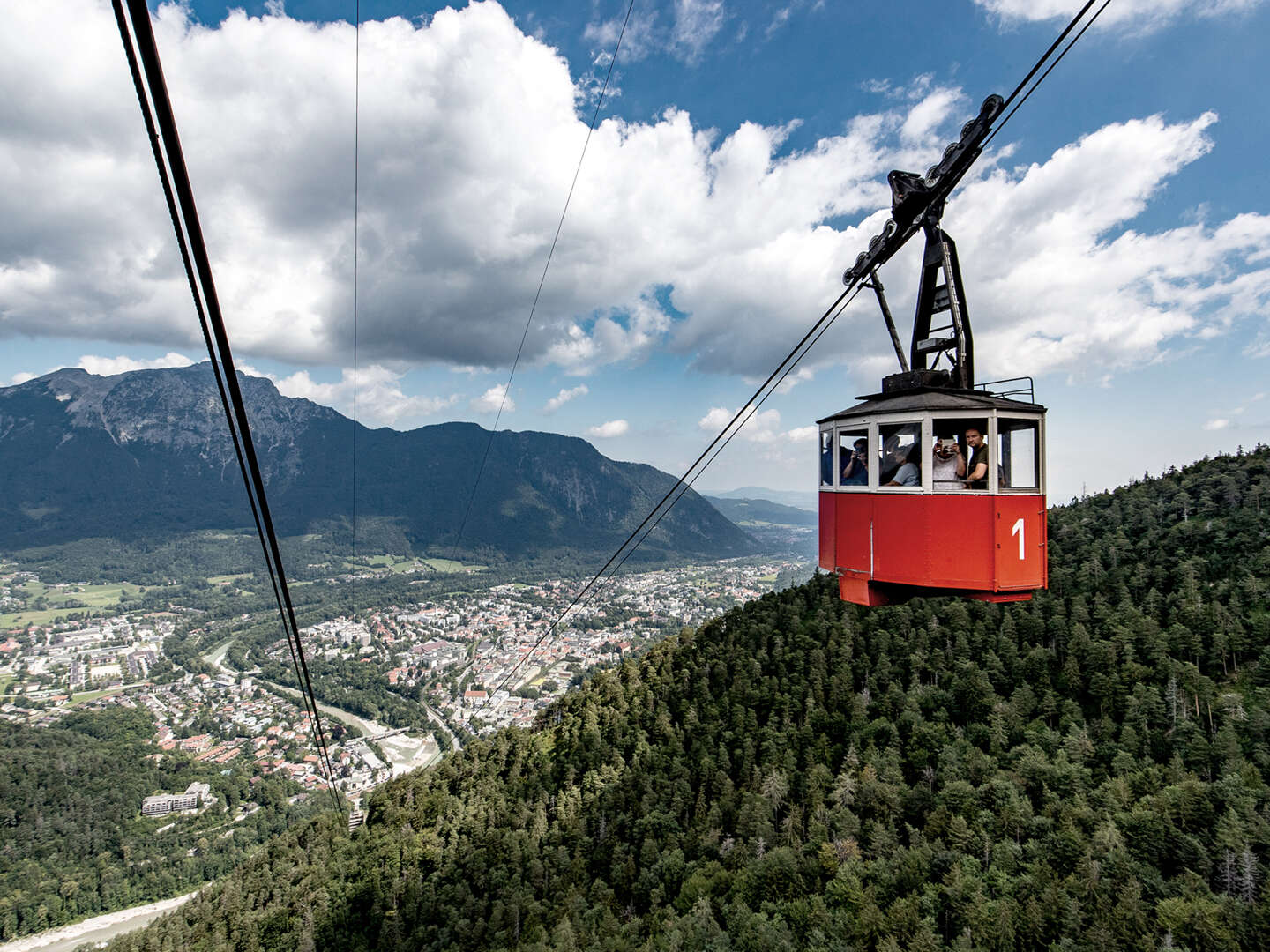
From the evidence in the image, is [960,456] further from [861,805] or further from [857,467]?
[861,805]

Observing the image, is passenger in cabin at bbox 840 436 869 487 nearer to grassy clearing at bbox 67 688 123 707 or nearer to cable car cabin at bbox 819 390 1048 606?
cable car cabin at bbox 819 390 1048 606

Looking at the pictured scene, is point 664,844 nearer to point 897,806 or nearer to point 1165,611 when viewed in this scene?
point 897,806

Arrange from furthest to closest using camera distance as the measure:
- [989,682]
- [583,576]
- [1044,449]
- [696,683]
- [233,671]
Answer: [583,576], [233,671], [696,683], [989,682], [1044,449]

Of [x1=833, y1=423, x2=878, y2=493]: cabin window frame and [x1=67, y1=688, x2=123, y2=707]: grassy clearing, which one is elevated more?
[x1=833, y1=423, x2=878, y2=493]: cabin window frame

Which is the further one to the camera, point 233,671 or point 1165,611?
point 233,671

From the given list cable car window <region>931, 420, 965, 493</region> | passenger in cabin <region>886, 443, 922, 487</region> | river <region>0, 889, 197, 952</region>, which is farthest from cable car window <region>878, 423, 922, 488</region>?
river <region>0, 889, 197, 952</region>

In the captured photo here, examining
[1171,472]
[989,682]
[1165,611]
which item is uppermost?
[1171,472]

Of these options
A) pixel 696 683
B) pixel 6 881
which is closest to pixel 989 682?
pixel 696 683
